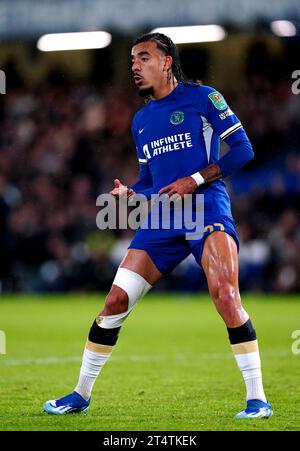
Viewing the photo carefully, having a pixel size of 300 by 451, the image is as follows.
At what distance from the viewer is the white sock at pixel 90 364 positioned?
5.89 m

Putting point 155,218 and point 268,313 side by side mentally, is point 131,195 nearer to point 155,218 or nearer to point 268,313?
point 155,218

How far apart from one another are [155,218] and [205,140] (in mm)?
614

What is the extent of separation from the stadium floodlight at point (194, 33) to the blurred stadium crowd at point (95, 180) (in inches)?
75.4

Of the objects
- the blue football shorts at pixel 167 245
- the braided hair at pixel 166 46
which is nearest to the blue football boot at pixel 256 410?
the blue football shorts at pixel 167 245

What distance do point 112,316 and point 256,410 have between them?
3.63 feet

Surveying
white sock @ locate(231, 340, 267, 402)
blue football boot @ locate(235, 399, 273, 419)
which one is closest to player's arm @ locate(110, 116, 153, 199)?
white sock @ locate(231, 340, 267, 402)

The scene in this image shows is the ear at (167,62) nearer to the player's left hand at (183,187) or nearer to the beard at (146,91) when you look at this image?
the beard at (146,91)

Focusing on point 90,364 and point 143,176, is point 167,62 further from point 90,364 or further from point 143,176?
point 90,364

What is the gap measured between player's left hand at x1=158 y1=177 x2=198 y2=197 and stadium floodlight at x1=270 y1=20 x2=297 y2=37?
45.6 feet

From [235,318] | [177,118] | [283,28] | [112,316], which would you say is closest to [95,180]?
[283,28]

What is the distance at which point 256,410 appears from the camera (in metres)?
5.50

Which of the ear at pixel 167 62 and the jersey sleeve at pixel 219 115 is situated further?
the ear at pixel 167 62

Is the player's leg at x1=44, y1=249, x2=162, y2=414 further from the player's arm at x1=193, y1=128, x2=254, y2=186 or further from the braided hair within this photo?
the braided hair
